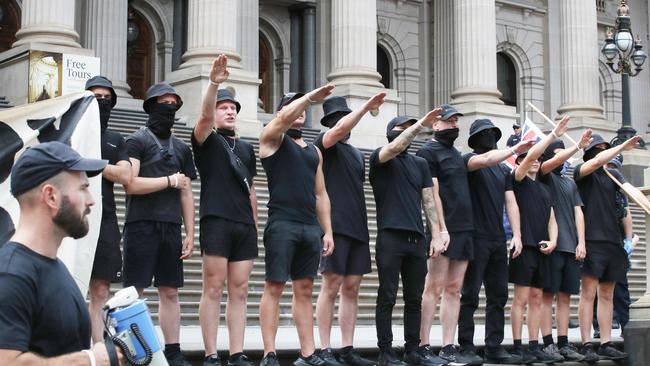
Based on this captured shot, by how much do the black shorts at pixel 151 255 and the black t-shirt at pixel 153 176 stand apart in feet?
0.21

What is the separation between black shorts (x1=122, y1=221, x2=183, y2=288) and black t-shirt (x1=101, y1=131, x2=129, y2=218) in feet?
0.73

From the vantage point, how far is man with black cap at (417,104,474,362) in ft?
30.7

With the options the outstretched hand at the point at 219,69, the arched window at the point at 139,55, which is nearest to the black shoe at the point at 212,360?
the outstretched hand at the point at 219,69

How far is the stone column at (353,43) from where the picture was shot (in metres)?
23.5

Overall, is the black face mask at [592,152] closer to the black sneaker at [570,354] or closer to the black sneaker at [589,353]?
the black sneaker at [589,353]

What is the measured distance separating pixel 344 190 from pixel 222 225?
1.27 metres

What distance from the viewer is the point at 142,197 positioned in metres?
8.09

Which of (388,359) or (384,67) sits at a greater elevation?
(384,67)

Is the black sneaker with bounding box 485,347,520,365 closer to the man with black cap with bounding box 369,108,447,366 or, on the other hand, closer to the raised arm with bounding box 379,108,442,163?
the man with black cap with bounding box 369,108,447,366

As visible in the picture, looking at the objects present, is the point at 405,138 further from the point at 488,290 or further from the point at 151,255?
the point at 151,255

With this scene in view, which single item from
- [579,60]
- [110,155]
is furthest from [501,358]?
[579,60]

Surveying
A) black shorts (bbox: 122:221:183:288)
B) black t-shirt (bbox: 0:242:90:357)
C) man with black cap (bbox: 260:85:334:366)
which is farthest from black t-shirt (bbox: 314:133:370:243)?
black t-shirt (bbox: 0:242:90:357)

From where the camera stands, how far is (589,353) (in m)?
10.4

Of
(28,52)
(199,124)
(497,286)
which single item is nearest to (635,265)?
(497,286)
